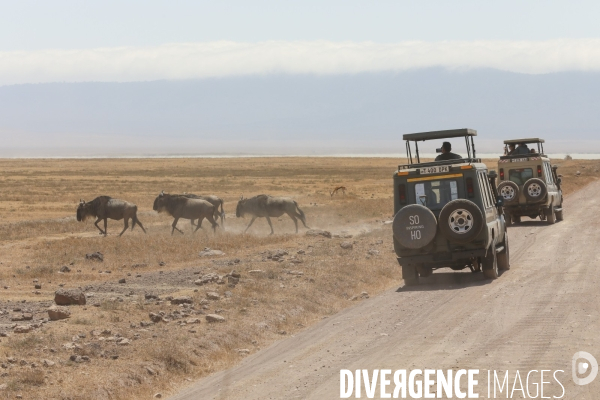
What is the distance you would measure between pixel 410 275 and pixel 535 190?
515 inches

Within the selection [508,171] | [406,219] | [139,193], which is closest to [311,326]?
[406,219]

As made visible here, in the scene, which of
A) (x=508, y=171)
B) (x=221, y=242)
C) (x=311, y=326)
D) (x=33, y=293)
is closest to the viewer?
(x=311, y=326)

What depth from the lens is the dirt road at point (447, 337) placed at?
1020cm

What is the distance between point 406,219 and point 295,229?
16.3m

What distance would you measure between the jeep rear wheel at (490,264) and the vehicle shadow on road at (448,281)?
0.46 feet

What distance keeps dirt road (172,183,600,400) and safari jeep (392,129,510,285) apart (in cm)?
55

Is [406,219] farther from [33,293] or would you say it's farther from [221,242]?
[221,242]

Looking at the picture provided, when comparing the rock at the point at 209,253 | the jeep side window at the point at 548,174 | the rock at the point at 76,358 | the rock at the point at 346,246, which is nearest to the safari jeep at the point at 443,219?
the rock at the point at 346,246

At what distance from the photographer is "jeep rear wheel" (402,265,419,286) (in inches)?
703

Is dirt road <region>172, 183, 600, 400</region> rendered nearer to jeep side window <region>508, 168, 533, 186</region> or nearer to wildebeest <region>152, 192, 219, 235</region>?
jeep side window <region>508, 168, 533, 186</region>

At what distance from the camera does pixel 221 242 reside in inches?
1054

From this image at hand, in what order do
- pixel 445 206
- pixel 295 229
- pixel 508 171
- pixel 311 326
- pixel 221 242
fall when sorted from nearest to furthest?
pixel 311 326, pixel 445 206, pixel 221 242, pixel 508 171, pixel 295 229

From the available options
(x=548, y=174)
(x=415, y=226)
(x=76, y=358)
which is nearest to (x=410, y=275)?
(x=415, y=226)

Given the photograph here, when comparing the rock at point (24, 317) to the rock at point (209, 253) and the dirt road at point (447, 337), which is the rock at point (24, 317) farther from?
the rock at point (209, 253)
